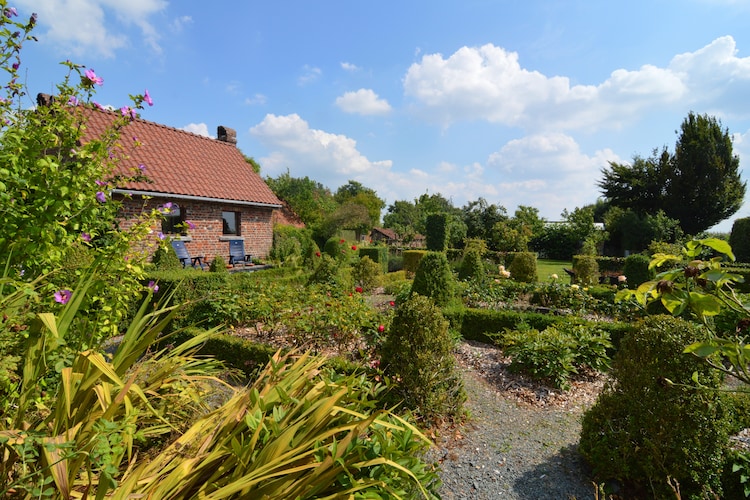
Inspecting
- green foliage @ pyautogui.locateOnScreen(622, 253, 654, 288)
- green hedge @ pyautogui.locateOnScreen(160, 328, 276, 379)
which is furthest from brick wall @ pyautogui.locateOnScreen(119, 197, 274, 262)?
green foliage @ pyautogui.locateOnScreen(622, 253, 654, 288)

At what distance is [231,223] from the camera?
15219 mm

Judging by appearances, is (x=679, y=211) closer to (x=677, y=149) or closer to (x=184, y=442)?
(x=677, y=149)

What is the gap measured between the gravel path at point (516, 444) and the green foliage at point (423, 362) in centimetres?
28

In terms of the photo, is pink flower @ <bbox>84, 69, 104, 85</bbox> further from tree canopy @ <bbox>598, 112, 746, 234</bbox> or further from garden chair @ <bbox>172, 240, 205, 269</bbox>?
tree canopy @ <bbox>598, 112, 746, 234</bbox>

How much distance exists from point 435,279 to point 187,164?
11510 millimetres

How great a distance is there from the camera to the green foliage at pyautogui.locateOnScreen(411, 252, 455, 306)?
707cm

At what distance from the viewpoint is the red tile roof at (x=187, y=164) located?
12.2 m

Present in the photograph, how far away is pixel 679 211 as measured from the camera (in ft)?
96.4

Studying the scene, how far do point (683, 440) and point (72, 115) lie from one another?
4701 millimetres

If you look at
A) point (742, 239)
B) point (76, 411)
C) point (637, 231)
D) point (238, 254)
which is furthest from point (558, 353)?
point (637, 231)

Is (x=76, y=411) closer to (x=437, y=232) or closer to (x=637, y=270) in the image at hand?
(x=637, y=270)

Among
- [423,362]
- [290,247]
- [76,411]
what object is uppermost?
[290,247]

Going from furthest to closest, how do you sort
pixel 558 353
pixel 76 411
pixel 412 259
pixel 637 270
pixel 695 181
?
1. pixel 695 181
2. pixel 412 259
3. pixel 637 270
4. pixel 558 353
5. pixel 76 411

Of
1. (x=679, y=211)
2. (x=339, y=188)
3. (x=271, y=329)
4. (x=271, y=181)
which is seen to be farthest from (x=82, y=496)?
(x=339, y=188)
